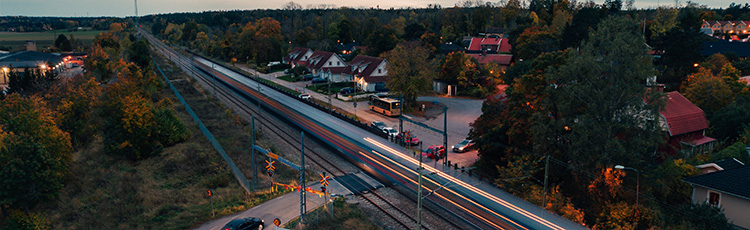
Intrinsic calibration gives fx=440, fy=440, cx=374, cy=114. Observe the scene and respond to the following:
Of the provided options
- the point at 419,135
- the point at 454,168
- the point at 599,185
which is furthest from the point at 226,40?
the point at 599,185

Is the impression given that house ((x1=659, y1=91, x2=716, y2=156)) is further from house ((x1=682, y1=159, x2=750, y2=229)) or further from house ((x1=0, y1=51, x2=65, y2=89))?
house ((x1=0, y1=51, x2=65, y2=89))

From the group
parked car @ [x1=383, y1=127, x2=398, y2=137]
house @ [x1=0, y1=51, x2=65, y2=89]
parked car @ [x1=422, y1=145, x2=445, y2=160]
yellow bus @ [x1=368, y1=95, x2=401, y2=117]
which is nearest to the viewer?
parked car @ [x1=422, y1=145, x2=445, y2=160]

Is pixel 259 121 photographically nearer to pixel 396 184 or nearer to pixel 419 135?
pixel 419 135

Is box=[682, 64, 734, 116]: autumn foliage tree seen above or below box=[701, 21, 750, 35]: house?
below

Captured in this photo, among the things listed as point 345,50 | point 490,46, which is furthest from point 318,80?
point 490,46

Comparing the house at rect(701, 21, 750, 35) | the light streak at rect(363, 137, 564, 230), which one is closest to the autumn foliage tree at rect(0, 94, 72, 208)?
the light streak at rect(363, 137, 564, 230)

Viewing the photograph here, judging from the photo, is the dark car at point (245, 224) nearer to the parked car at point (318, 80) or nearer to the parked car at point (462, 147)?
the parked car at point (462, 147)
